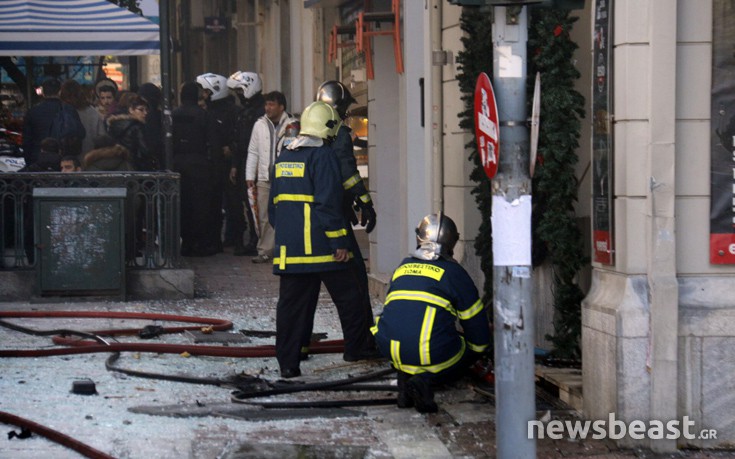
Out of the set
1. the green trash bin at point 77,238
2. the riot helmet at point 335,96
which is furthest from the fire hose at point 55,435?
the green trash bin at point 77,238

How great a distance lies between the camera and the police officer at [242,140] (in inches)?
638

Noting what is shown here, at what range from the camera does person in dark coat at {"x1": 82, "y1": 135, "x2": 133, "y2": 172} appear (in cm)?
1348

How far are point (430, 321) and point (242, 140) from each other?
343 inches

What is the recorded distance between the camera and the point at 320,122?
9023 mm

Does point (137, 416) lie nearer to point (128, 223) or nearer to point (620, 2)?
point (620, 2)

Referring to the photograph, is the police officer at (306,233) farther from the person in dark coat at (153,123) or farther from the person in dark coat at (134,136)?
the person in dark coat at (153,123)

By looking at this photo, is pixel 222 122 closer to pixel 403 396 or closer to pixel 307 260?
pixel 307 260

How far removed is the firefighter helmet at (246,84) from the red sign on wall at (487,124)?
1035cm

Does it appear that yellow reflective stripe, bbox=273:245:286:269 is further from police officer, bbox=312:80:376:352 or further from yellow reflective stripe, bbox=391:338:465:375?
yellow reflective stripe, bbox=391:338:465:375

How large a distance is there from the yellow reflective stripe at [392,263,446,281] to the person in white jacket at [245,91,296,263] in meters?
6.82

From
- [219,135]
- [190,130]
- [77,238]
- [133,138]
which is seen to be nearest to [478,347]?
[77,238]

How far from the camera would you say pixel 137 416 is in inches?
295

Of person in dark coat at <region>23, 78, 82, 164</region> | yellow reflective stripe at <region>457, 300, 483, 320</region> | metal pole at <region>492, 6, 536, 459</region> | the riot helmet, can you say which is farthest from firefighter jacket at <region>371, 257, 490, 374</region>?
person in dark coat at <region>23, 78, 82, 164</region>

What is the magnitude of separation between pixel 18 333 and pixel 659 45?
5.76 metres
